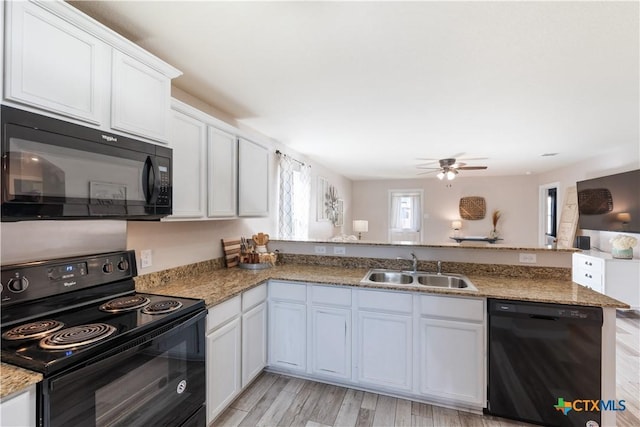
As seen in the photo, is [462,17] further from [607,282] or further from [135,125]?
[607,282]

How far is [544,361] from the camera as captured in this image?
185cm

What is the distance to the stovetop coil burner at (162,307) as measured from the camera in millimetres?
1472

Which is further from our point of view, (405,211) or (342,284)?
(405,211)

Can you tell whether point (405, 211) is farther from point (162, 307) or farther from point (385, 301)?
point (162, 307)

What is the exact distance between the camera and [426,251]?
264cm

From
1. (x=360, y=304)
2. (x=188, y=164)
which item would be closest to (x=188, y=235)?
(x=188, y=164)

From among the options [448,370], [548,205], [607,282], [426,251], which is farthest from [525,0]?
[548,205]

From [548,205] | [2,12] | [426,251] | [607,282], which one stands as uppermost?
[2,12]

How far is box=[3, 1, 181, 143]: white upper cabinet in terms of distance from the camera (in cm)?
108

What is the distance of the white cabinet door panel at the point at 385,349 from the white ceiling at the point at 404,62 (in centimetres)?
178

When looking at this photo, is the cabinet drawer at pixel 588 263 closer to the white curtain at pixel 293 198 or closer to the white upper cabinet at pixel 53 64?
the white curtain at pixel 293 198

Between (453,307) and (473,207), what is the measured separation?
6424 mm

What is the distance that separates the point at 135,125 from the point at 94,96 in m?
0.22

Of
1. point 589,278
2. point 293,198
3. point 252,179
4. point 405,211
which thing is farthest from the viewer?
point 405,211
